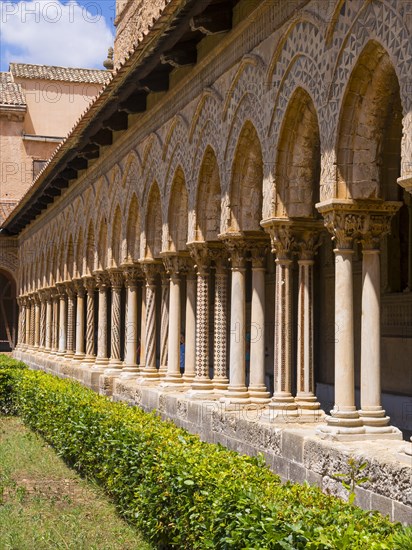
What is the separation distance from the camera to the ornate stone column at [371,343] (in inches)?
330

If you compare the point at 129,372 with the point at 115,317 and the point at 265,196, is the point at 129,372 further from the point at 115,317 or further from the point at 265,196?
the point at 265,196

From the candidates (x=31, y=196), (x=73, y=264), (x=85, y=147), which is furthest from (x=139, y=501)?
(x=31, y=196)

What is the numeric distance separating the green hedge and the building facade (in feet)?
4.87

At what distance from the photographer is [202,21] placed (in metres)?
11.7

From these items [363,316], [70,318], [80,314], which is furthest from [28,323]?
[363,316]

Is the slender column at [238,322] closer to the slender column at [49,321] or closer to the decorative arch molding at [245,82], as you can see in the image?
the decorative arch molding at [245,82]

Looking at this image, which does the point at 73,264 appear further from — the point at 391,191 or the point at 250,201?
the point at 391,191

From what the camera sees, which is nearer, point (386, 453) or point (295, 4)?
point (386, 453)

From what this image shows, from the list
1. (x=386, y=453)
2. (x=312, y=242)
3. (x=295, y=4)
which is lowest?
(x=386, y=453)

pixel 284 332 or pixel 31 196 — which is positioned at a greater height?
pixel 31 196

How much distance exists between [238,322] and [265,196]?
2.05m

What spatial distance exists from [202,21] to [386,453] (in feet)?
20.4

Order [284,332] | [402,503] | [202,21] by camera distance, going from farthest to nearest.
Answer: [202,21]
[284,332]
[402,503]

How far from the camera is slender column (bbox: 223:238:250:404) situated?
38.8 ft
